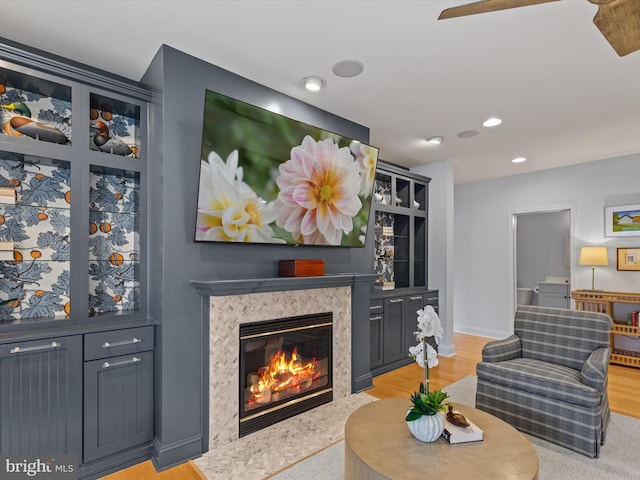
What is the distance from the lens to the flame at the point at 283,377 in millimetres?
2746

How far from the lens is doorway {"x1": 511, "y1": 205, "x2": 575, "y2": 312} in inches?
248

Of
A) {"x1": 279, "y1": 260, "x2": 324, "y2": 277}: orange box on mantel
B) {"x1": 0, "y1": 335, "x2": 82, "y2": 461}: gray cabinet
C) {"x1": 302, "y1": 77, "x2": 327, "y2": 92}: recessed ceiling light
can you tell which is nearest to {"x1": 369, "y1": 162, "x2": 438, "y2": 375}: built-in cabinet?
{"x1": 279, "y1": 260, "x2": 324, "y2": 277}: orange box on mantel

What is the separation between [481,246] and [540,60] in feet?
13.3

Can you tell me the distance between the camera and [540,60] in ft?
8.02

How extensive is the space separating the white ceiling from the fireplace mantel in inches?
60.4

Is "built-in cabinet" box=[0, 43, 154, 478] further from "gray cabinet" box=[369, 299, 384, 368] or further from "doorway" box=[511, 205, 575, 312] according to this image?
"doorway" box=[511, 205, 575, 312]

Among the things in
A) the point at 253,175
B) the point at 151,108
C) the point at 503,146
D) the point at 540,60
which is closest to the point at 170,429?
the point at 253,175

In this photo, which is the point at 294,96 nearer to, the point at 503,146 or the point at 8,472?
the point at 503,146

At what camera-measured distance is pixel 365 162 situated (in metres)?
3.42

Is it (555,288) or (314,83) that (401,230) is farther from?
(555,288)

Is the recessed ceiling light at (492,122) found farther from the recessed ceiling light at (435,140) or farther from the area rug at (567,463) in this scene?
the area rug at (567,463)

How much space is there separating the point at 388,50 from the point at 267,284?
1805 mm

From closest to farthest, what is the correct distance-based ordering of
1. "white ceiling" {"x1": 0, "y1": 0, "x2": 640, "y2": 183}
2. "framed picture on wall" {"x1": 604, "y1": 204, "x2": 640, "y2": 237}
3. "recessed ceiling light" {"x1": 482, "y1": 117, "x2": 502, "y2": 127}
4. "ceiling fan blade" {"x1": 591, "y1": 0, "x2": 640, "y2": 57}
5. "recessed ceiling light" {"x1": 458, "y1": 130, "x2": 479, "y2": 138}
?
"ceiling fan blade" {"x1": 591, "y1": 0, "x2": 640, "y2": 57}
"white ceiling" {"x1": 0, "y1": 0, "x2": 640, "y2": 183}
"recessed ceiling light" {"x1": 482, "y1": 117, "x2": 502, "y2": 127}
"recessed ceiling light" {"x1": 458, "y1": 130, "x2": 479, "y2": 138}
"framed picture on wall" {"x1": 604, "y1": 204, "x2": 640, "y2": 237}

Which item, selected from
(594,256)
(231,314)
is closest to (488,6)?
(231,314)
